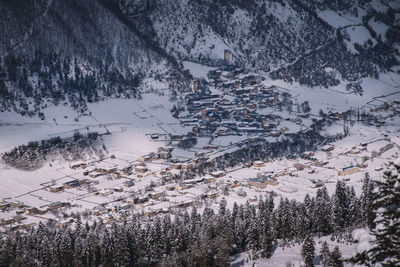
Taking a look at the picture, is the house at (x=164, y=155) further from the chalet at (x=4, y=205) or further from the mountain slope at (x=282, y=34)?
the mountain slope at (x=282, y=34)

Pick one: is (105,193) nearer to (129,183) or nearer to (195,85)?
(129,183)

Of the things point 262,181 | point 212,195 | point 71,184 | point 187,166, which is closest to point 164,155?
point 187,166

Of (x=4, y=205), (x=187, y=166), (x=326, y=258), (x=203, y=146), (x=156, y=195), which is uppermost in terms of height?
(x=203, y=146)

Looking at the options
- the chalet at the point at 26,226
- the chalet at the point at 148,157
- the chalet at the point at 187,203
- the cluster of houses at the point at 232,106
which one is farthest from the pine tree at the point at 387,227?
the cluster of houses at the point at 232,106

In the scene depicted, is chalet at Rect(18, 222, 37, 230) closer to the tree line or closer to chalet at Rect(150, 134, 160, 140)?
the tree line

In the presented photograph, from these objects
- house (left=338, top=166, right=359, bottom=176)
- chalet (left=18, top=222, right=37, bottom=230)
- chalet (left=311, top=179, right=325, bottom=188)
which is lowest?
chalet (left=18, top=222, right=37, bottom=230)

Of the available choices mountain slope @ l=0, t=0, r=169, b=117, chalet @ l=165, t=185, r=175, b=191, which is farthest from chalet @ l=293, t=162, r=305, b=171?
mountain slope @ l=0, t=0, r=169, b=117

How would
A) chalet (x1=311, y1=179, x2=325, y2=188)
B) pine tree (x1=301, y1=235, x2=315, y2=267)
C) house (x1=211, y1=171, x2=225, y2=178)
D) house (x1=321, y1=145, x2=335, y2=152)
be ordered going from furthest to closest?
house (x1=321, y1=145, x2=335, y2=152) → house (x1=211, y1=171, x2=225, y2=178) → chalet (x1=311, y1=179, x2=325, y2=188) → pine tree (x1=301, y1=235, x2=315, y2=267)

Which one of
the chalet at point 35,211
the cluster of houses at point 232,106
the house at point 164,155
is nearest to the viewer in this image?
the chalet at point 35,211

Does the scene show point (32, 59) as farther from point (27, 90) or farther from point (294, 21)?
point (294, 21)
